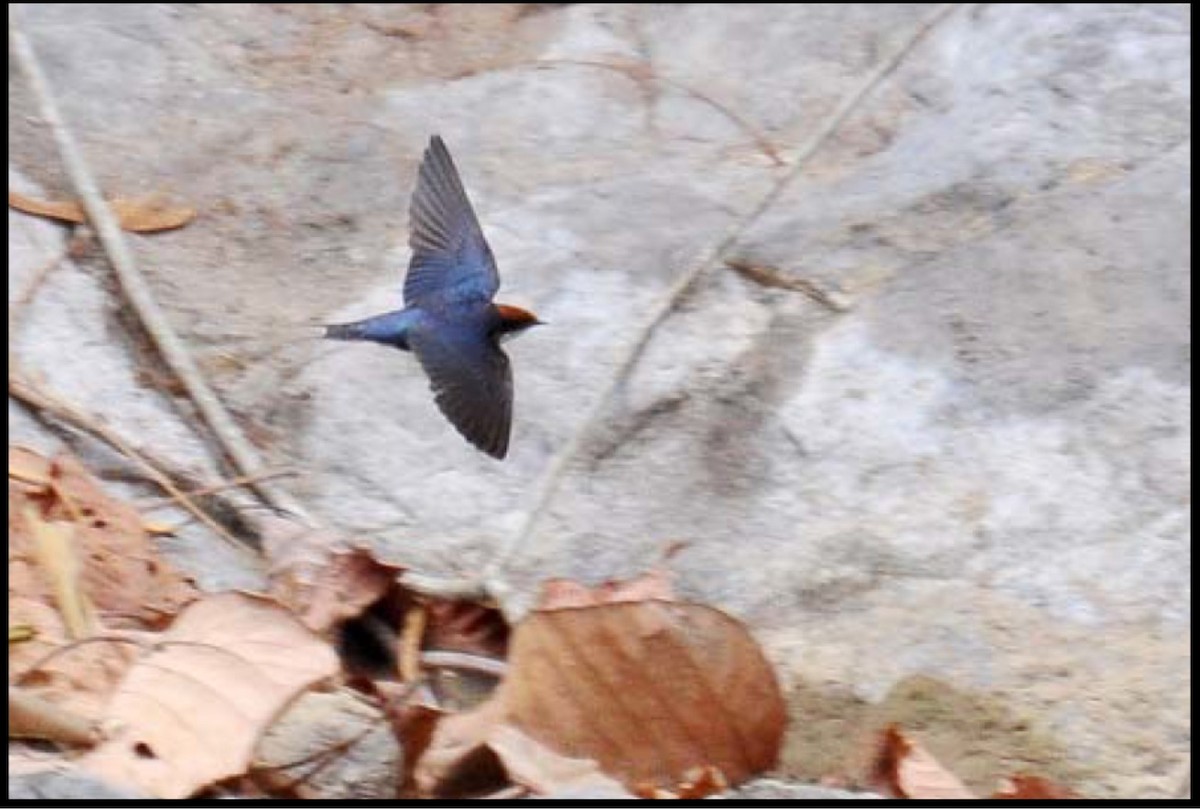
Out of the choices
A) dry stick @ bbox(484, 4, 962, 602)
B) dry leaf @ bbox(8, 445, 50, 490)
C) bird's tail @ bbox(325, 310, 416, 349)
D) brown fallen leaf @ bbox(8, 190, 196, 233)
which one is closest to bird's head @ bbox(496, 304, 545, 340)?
bird's tail @ bbox(325, 310, 416, 349)

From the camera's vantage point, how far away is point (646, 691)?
10.9ft

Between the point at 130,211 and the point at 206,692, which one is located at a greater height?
the point at 130,211

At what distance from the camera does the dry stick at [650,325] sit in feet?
13.3

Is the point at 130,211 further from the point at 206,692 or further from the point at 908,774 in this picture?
the point at 908,774

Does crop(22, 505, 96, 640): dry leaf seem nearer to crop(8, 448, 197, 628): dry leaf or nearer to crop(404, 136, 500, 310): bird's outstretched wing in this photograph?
crop(8, 448, 197, 628): dry leaf

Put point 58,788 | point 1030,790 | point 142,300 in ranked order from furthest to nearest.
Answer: point 142,300 → point 1030,790 → point 58,788

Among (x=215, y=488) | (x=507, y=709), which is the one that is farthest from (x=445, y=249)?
(x=507, y=709)

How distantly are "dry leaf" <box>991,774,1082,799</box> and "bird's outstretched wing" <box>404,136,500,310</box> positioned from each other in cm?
108

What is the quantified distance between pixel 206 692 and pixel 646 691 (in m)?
0.52

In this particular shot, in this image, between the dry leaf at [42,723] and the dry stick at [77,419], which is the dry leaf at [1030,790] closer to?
the dry leaf at [42,723]

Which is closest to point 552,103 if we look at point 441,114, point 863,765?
point 441,114

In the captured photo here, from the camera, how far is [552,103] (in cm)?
514

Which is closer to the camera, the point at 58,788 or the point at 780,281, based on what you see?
the point at 58,788

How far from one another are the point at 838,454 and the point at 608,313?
0.52 meters
